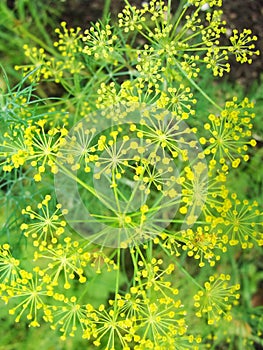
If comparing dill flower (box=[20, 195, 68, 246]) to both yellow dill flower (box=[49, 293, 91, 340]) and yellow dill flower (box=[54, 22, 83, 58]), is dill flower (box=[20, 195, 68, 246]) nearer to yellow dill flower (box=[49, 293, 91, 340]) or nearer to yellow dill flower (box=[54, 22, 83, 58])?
yellow dill flower (box=[49, 293, 91, 340])

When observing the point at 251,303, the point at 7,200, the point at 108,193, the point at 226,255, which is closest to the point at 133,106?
the point at 108,193

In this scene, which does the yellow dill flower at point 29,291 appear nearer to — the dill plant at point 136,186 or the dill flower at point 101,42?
the dill plant at point 136,186

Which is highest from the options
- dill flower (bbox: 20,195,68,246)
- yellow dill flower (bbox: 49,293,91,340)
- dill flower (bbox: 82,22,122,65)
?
dill flower (bbox: 82,22,122,65)

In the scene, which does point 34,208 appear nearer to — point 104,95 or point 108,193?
point 108,193

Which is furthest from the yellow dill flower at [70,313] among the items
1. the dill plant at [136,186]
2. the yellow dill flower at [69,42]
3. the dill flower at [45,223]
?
the yellow dill flower at [69,42]

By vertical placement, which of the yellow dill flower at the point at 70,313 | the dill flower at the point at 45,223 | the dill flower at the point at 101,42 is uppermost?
the dill flower at the point at 101,42

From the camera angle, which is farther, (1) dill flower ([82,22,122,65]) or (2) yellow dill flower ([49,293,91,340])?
(1) dill flower ([82,22,122,65])

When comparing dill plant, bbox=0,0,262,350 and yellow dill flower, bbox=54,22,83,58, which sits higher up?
yellow dill flower, bbox=54,22,83,58

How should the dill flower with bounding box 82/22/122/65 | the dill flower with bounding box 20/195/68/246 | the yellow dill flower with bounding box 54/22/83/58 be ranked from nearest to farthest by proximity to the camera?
the dill flower with bounding box 20/195/68/246, the dill flower with bounding box 82/22/122/65, the yellow dill flower with bounding box 54/22/83/58

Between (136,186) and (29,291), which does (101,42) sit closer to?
(136,186)

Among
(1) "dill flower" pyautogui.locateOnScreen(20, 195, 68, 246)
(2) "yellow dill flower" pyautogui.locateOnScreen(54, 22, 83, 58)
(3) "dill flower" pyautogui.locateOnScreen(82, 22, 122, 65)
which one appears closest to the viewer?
(1) "dill flower" pyautogui.locateOnScreen(20, 195, 68, 246)

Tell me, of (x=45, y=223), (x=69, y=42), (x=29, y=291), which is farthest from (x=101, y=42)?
(x=29, y=291)

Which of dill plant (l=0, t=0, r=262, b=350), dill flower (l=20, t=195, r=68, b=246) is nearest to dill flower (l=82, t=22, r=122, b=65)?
dill plant (l=0, t=0, r=262, b=350)
